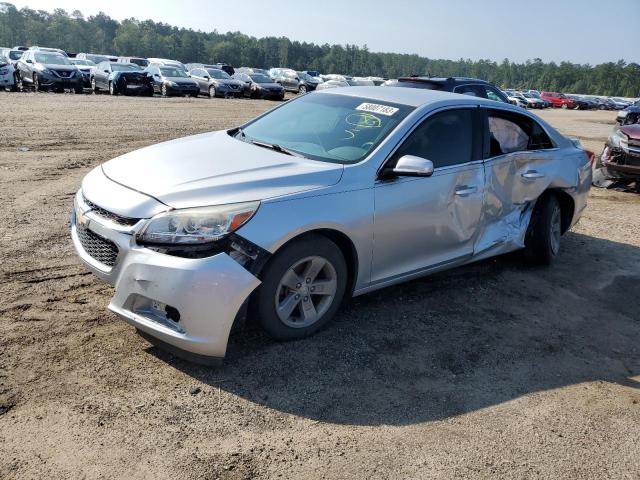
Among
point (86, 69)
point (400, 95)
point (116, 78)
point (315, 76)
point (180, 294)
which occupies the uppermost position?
point (400, 95)

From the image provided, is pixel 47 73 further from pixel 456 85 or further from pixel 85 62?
pixel 456 85

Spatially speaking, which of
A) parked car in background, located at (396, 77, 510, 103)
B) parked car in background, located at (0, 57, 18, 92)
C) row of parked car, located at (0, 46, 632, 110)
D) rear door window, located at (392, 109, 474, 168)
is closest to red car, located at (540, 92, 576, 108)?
row of parked car, located at (0, 46, 632, 110)

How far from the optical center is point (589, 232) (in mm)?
7449

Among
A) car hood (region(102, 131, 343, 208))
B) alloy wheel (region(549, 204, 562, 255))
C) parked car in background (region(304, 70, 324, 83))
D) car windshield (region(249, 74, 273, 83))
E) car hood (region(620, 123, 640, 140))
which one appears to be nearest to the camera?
car hood (region(102, 131, 343, 208))

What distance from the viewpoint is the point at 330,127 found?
445 centimetres

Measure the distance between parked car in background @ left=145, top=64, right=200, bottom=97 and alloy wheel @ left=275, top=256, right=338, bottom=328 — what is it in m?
25.8

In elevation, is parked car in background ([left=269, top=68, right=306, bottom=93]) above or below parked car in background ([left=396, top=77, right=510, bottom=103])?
below

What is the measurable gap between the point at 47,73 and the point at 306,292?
76.3ft

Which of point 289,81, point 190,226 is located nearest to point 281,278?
point 190,226

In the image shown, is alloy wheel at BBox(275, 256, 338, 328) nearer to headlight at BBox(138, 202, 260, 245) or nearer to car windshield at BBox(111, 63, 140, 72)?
headlight at BBox(138, 202, 260, 245)

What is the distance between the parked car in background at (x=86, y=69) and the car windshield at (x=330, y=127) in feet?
72.5

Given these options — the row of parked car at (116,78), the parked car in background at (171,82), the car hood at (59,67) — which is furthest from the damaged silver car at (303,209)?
the parked car in background at (171,82)

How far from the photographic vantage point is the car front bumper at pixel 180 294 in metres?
3.16

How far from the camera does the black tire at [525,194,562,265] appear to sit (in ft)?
18.5
